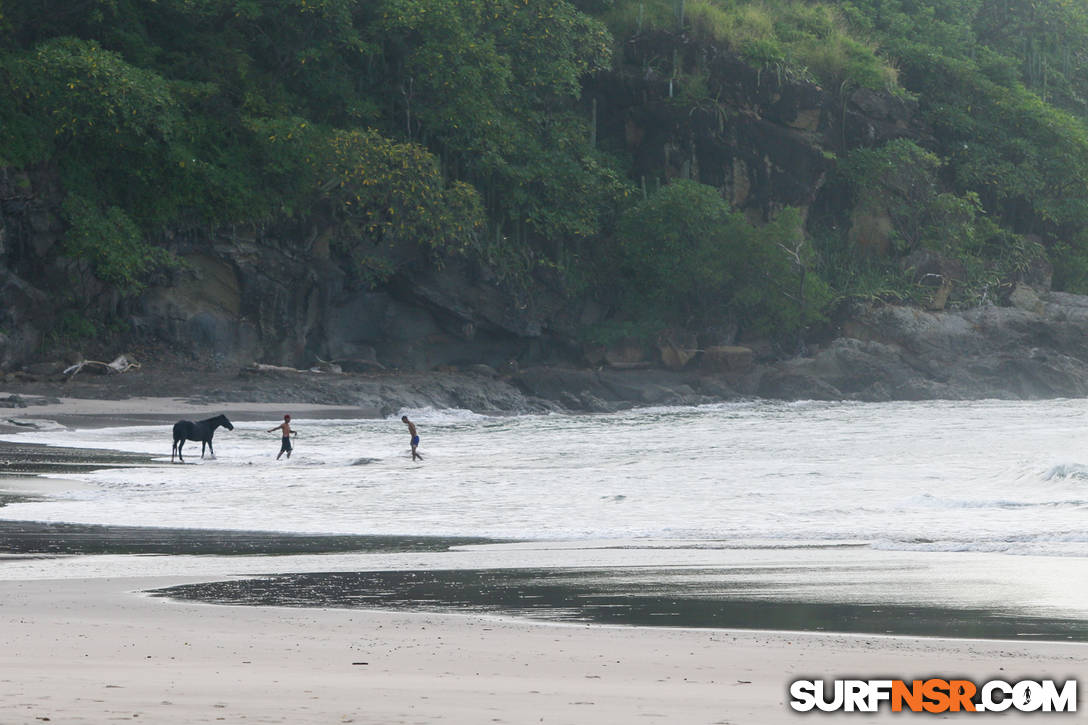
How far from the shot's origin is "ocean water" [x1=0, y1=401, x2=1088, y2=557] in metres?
12.4

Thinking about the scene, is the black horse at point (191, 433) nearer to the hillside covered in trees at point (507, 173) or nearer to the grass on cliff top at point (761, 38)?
the hillside covered in trees at point (507, 173)

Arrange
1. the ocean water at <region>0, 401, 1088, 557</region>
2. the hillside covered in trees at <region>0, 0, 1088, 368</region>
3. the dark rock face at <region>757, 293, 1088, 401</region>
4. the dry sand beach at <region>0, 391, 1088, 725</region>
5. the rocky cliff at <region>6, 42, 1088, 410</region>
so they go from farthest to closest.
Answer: the dark rock face at <region>757, 293, 1088, 401</region> < the rocky cliff at <region>6, 42, 1088, 410</region> < the hillside covered in trees at <region>0, 0, 1088, 368</region> < the ocean water at <region>0, 401, 1088, 557</region> < the dry sand beach at <region>0, 391, 1088, 725</region>

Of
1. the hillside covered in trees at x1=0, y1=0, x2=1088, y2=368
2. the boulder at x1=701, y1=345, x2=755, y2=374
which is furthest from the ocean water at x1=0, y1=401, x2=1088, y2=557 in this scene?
the boulder at x1=701, y1=345, x2=755, y2=374

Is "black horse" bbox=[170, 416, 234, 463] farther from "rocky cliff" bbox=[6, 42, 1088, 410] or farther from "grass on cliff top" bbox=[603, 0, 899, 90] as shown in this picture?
"grass on cliff top" bbox=[603, 0, 899, 90]

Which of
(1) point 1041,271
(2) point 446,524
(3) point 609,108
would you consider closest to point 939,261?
(1) point 1041,271

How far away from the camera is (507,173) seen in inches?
1542

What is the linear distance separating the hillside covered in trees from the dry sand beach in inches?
1031

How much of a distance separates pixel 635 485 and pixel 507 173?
77.9 feet

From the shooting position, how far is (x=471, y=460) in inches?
814

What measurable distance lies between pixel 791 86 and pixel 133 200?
23873 mm

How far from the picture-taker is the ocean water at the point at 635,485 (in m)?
12.4

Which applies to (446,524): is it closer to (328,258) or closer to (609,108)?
(328,258)

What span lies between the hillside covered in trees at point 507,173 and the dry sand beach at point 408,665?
26.2 m

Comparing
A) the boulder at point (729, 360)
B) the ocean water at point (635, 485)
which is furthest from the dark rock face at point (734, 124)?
the ocean water at point (635, 485)
